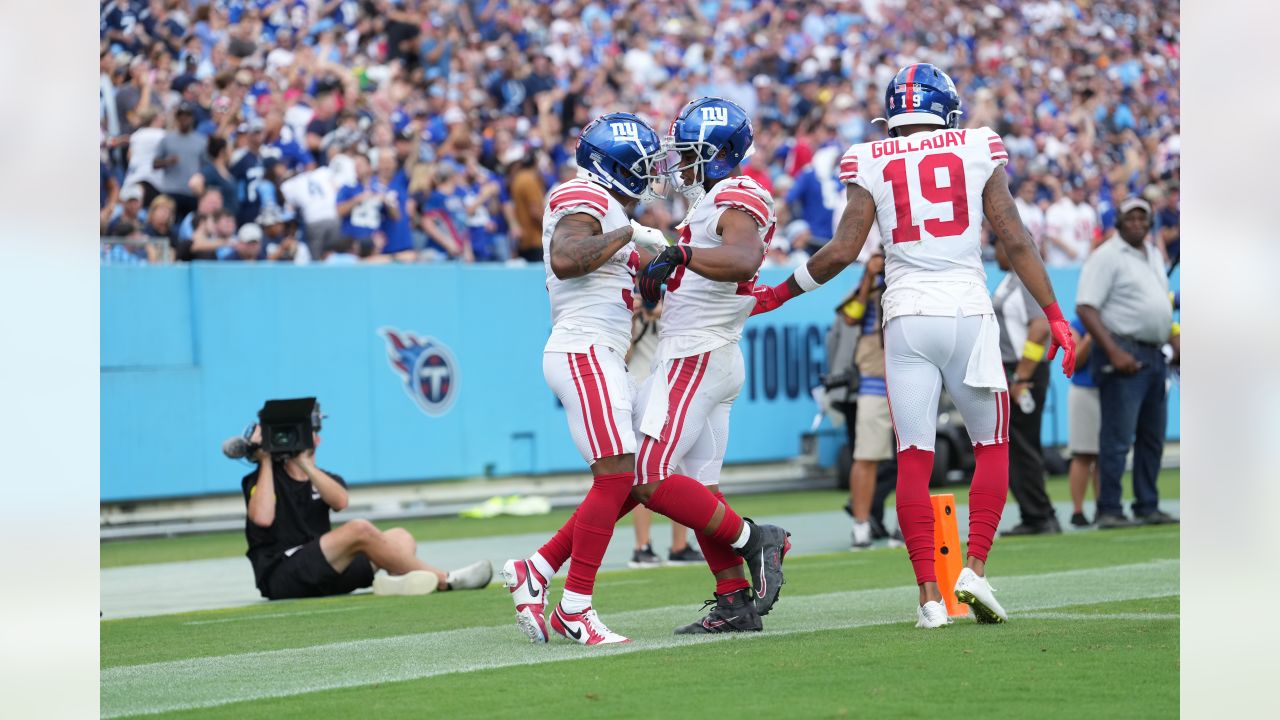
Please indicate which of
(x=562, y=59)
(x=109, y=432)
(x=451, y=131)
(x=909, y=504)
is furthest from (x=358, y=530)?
(x=562, y=59)

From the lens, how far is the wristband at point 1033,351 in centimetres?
1161

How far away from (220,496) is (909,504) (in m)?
8.73

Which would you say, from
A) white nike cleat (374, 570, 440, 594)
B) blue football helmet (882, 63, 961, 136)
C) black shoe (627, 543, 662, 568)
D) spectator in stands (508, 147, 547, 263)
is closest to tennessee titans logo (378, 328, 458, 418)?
spectator in stands (508, 147, 547, 263)

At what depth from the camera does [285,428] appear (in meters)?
9.45

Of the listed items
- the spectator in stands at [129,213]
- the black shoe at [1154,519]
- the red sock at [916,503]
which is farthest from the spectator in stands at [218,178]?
the red sock at [916,503]

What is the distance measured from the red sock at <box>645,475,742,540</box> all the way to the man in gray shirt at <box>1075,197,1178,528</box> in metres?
6.12

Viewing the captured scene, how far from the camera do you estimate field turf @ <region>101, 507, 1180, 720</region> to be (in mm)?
5047

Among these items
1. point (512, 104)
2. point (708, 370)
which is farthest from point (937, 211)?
point (512, 104)

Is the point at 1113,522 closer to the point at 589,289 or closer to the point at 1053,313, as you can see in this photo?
the point at 1053,313

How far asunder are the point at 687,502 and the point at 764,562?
1.46 feet

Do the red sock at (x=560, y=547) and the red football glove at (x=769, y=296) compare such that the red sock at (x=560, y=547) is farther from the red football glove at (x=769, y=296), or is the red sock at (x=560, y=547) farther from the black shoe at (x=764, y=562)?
the red football glove at (x=769, y=296)

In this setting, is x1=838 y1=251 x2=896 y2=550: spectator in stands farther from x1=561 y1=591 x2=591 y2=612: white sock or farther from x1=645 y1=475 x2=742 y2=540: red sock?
x1=561 y1=591 x2=591 y2=612: white sock

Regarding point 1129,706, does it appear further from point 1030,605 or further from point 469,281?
point 469,281

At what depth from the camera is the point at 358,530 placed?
30.8 ft
